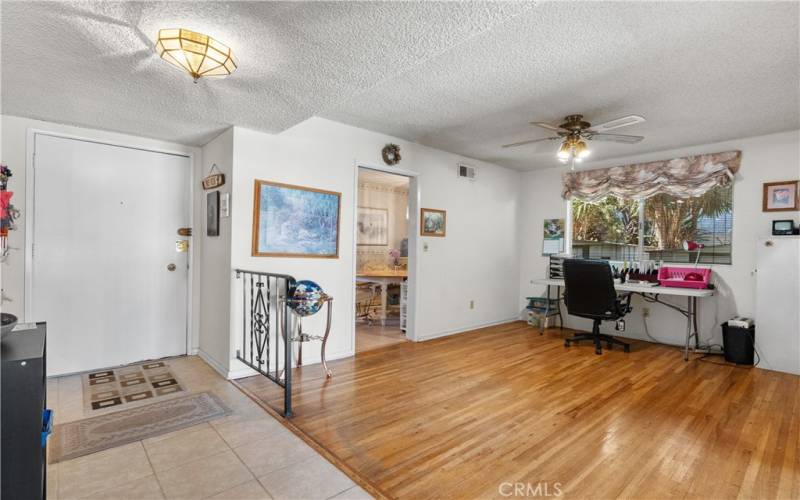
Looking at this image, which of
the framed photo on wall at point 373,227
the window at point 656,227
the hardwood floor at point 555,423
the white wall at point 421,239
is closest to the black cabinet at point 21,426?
the hardwood floor at point 555,423

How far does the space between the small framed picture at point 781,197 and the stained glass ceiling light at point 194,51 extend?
517 centimetres

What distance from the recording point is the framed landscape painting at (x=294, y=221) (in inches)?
132

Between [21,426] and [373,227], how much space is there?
5.99 metres

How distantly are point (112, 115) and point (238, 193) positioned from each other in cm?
109

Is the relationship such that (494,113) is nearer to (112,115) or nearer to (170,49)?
(170,49)

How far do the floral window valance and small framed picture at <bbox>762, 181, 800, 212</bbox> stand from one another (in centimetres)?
36

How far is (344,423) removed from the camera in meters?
2.47

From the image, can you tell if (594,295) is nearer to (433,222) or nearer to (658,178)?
(658,178)

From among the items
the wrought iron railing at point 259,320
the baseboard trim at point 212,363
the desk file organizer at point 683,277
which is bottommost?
the baseboard trim at point 212,363

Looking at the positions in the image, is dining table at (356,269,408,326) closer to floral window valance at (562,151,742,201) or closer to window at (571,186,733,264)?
window at (571,186,733,264)

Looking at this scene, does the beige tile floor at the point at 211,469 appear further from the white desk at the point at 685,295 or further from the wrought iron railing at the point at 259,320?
the white desk at the point at 685,295

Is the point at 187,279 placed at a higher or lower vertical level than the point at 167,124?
lower

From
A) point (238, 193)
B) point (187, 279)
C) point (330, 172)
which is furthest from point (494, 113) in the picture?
point (187, 279)

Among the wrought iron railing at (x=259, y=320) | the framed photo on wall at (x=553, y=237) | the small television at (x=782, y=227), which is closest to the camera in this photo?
the wrought iron railing at (x=259, y=320)
